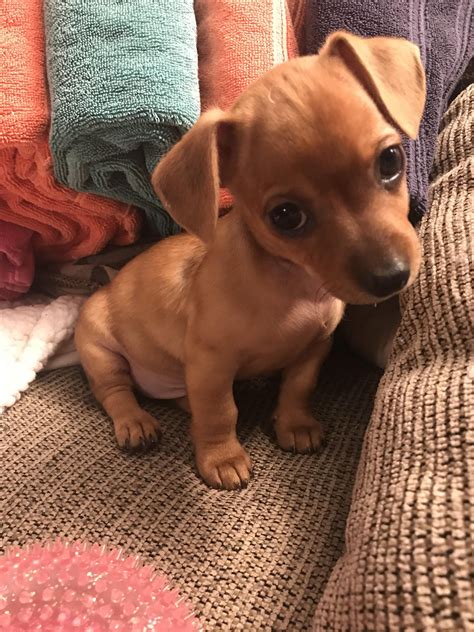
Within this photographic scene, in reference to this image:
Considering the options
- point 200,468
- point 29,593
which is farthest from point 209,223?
point 29,593

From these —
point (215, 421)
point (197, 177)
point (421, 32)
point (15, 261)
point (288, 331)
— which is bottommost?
point (215, 421)

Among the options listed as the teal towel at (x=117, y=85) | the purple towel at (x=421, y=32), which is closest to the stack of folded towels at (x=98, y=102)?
the teal towel at (x=117, y=85)

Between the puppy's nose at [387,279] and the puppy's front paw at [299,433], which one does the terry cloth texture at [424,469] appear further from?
the puppy's front paw at [299,433]

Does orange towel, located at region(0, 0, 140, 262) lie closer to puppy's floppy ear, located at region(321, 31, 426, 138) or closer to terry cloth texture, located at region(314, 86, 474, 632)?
puppy's floppy ear, located at region(321, 31, 426, 138)

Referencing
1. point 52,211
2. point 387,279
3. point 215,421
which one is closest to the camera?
point 387,279

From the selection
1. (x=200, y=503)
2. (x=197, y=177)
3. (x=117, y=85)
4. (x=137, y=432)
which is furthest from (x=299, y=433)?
(x=117, y=85)

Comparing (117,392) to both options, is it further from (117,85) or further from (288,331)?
(117,85)
